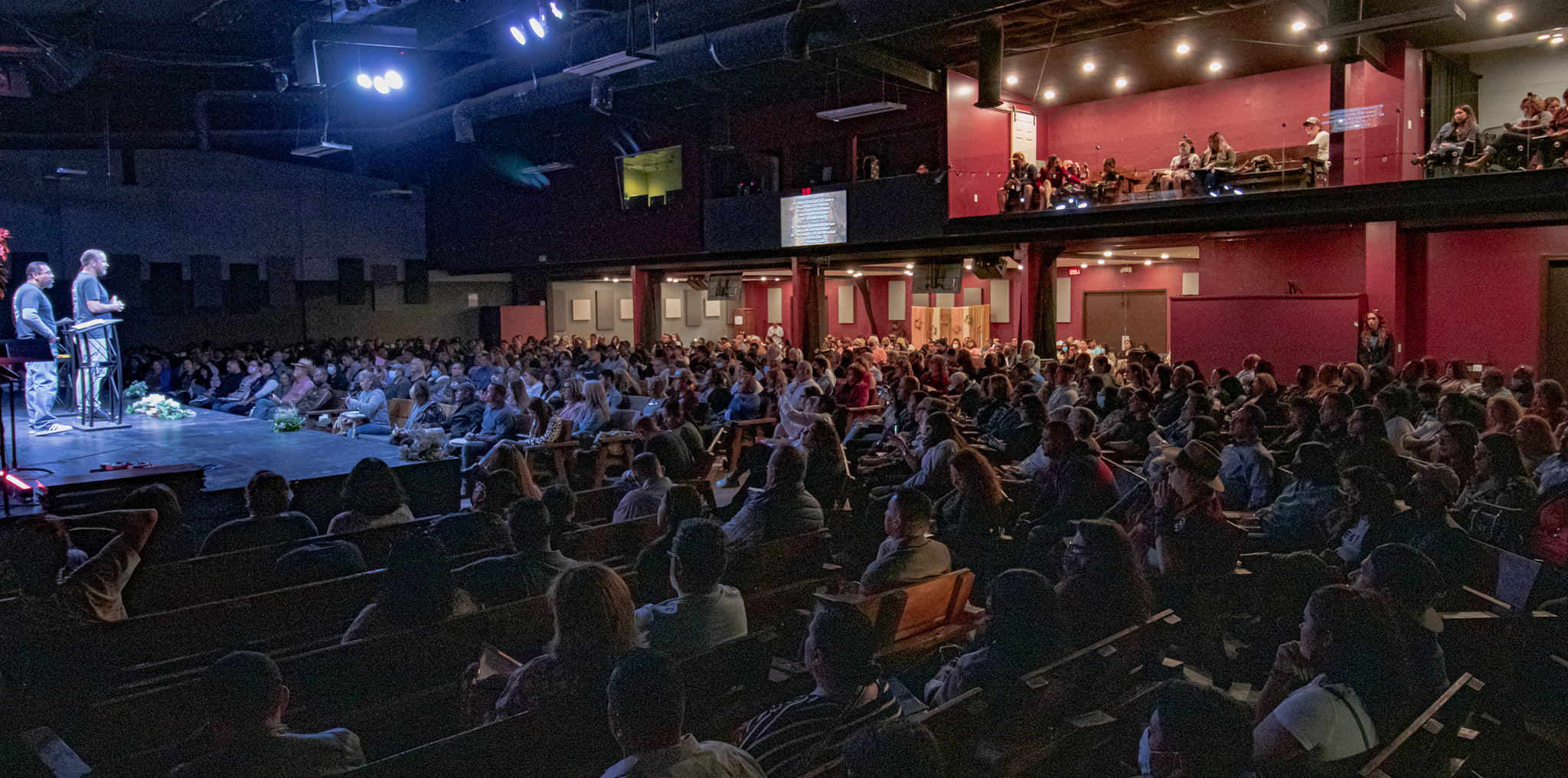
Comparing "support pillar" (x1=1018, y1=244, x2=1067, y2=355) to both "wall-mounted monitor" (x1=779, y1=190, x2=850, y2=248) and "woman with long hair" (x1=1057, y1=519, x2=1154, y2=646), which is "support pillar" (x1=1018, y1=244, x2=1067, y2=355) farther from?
"woman with long hair" (x1=1057, y1=519, x2=1154, y2=646)

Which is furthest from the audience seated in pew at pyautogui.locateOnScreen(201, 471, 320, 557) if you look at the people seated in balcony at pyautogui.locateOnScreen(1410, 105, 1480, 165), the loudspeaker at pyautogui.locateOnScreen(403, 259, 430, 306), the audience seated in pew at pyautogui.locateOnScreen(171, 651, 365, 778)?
the loudspeaker at pyautogui.locateOnScreen(403, 259, 430, 306)

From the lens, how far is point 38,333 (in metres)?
9.90

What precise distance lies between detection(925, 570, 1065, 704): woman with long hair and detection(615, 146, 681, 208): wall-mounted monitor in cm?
1929

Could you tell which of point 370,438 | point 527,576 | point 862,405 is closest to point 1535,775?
point 527,576

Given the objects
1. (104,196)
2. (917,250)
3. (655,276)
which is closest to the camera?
(917,250)

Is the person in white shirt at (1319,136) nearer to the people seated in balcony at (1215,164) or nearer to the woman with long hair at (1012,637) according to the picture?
the people seated in balcony at (1215,164)

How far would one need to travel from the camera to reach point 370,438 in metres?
10.4

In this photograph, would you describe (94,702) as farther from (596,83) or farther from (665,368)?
(596,83)

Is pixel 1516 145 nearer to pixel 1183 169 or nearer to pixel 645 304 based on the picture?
pixel 1183 169

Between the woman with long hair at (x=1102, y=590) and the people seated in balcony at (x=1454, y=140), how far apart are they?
10.9m

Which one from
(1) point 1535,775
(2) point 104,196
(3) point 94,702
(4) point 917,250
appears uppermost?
(2) point 104,196

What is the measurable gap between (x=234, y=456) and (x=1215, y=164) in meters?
12.7

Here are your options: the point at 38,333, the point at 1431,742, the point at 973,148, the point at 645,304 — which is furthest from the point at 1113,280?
the point at 1431,742

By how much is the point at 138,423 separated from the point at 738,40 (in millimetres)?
8819
